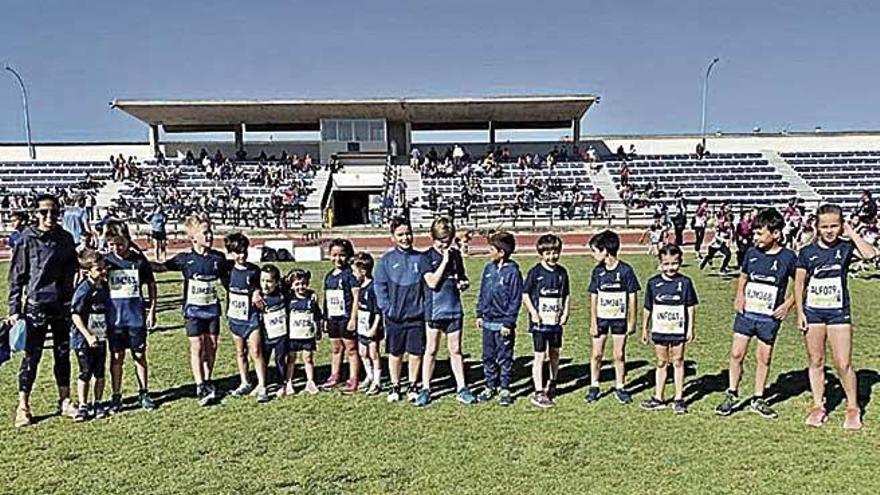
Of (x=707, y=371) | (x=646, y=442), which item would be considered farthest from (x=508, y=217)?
(x=646, y=442)

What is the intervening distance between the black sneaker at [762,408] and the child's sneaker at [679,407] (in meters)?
0.57

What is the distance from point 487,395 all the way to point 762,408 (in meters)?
2.43

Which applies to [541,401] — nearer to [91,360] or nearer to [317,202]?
[91,360]

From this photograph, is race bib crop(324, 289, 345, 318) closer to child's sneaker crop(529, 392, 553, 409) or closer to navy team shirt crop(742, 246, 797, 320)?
child's sneaker crop(529, 392, 553, 409)

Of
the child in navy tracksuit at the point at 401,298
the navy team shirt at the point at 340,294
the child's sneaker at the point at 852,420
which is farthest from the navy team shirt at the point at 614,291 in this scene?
the navy team shirt at the point at 340,294

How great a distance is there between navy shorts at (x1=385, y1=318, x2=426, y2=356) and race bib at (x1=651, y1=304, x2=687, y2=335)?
2105 mm

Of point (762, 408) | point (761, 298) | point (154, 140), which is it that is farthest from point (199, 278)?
point (154, 140)

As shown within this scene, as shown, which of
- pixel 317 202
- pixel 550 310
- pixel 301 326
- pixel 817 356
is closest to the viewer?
pixel 817 356

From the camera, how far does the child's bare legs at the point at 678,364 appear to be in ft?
23.0

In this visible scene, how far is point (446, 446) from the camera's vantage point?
6.24m

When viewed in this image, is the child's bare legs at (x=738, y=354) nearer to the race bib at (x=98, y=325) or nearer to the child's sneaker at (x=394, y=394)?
the child's sneaker at (x=394, y=394)

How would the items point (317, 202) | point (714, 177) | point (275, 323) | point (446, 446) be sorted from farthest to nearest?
point (714, 177), point (317, 202), point (275, 323), point (446, 446)

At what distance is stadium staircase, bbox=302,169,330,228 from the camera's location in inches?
1486

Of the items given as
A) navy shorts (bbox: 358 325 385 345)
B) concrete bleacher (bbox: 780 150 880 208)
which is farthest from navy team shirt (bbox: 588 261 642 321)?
concrete bleacher (bbox: 780 150 880 208)
